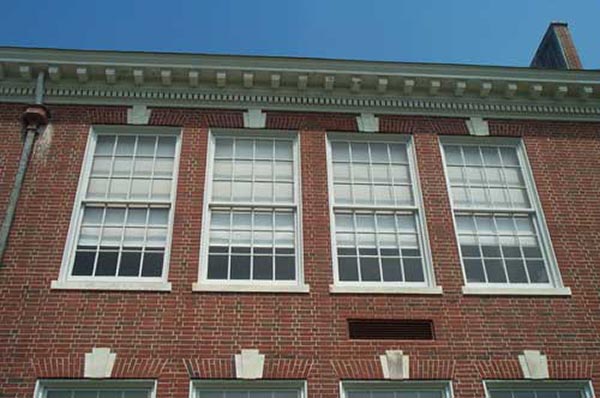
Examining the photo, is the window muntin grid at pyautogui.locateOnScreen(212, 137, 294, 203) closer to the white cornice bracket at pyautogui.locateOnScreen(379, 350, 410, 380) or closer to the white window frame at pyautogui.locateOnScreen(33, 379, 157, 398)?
the white cornice bracket at pyautogui.locateOnScreen(379, 350, 410, 380)

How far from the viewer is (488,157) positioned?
1151 centimetres

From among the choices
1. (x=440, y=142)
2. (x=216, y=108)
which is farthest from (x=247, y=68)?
(x=440, y=142)

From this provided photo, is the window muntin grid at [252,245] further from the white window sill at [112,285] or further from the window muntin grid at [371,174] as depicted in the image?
the window muntin grid at [371,174]

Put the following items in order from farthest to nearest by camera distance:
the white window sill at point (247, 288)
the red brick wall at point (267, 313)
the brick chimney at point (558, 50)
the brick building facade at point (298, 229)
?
the brick chimney at point (558, 50)
the white window sill at point (247, 288)
the brick building facade at point (298, 229)
the red brick wall at point (267, 313)

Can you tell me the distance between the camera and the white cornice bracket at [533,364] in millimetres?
8836

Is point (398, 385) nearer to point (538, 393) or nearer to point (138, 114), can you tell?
point (538, 393)

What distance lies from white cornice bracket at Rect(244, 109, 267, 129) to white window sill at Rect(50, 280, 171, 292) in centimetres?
358

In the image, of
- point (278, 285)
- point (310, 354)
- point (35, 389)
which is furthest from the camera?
point (278, 285)

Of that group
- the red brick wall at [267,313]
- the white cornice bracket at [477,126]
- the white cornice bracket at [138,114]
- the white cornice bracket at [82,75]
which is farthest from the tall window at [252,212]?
the white cornice bracket at [477,126]

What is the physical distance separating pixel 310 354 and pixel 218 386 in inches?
55.5

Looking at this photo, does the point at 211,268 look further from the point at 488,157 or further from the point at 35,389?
the point at 488,157

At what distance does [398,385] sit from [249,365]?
2209 mm

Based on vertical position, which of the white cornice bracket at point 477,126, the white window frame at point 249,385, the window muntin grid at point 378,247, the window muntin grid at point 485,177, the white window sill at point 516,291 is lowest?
the white window frame at point 249,385

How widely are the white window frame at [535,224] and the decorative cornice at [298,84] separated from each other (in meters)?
0.59
